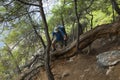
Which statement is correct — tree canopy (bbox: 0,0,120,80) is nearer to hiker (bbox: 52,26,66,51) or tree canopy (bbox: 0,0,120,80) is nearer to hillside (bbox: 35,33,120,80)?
hiker (bbox: 52,26,66,51)

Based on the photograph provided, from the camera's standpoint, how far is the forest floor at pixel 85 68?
7.88 metres

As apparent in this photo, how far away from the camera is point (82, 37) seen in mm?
9641

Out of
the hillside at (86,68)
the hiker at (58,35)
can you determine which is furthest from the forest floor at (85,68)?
the hiker at (58,35)

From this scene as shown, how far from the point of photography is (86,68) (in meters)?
8.80

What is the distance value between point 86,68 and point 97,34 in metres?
1.36

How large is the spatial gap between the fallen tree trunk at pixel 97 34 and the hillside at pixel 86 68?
352 millimetres

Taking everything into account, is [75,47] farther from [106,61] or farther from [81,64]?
[106,61]

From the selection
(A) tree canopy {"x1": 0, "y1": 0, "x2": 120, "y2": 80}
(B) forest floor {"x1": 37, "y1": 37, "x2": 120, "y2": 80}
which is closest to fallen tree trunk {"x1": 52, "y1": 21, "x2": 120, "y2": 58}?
(B) forest floor {"x1": 37, "y1": 37, "x2": 120, "y2": 80}

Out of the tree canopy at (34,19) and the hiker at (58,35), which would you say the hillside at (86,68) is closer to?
the tree canopy at (34,19)

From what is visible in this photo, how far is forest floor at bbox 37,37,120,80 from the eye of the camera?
7.88 meters

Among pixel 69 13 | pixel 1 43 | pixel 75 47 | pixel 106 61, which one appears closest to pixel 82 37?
pixel 75 47

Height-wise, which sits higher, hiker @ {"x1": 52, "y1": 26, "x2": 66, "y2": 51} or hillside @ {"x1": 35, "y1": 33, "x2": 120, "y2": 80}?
hiker @ {"x1": 52, "y1": 26, "x2": 66, "y2": 51}

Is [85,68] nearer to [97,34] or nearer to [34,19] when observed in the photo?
[97,34]

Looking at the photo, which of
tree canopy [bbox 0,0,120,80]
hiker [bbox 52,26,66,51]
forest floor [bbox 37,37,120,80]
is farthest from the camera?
hiker [bbox 52,26,66,51]
